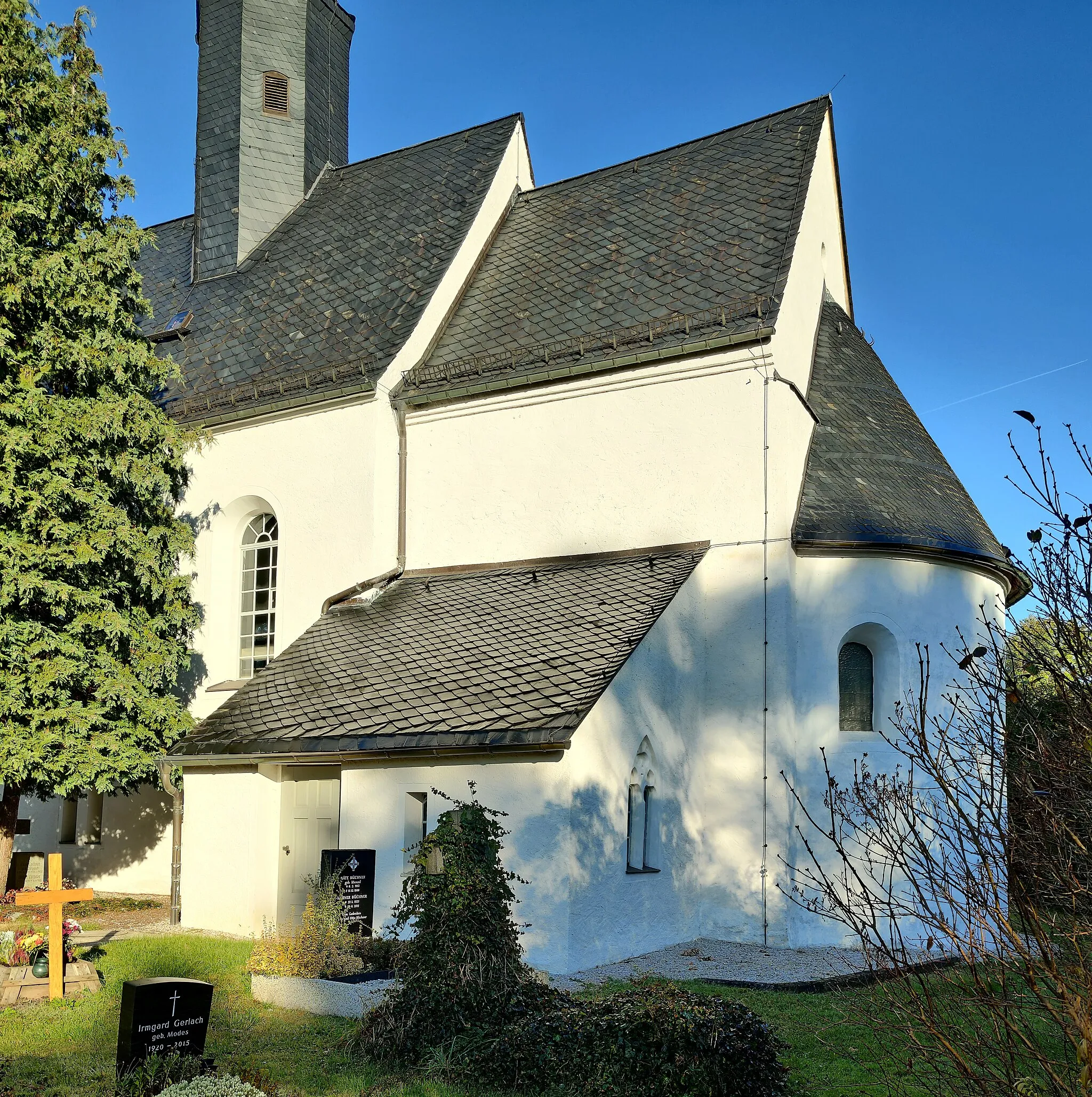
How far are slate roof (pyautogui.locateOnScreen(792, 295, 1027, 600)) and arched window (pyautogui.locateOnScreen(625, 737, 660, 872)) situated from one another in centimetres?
346

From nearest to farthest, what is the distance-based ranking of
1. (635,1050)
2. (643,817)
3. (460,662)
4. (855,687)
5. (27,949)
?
(635,1050) < (27,949) < (643,817) < (460,662) < (855,687)

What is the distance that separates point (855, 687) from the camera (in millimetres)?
15086

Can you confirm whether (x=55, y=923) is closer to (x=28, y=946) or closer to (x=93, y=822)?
(x=28, y=946)

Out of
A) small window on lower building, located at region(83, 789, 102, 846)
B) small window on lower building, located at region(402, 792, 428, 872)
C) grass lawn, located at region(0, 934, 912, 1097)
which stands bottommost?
grass lawn, located at region(0, 934, 912, 1097)

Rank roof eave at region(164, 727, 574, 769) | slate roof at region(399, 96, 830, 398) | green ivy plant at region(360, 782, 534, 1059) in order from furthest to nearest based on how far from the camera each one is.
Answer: slate roof at region(399, 96, 830, 398) → roof eave at region(164, 727, 574, 769) → green ivy plant at region(360, 782, 534, 1059)

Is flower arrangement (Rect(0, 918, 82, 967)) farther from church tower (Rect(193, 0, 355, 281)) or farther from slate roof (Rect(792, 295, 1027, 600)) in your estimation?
church tower (Rect(193, 0, 355, 281))

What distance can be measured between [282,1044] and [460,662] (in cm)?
541

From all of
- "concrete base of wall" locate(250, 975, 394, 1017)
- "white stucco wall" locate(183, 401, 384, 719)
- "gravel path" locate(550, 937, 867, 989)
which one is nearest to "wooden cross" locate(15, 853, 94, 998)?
"concrete base of wall" locate(250, 975, 394, 1017)

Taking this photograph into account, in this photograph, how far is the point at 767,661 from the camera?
14.3 meters

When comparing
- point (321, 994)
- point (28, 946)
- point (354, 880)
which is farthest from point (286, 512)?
point (321, 994)

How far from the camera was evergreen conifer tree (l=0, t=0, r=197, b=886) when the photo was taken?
14.6 m

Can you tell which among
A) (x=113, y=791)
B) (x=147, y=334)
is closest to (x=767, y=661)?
(x=113, y=791)

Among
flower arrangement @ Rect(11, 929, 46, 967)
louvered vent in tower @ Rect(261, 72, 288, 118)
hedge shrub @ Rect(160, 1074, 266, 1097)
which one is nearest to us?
hedge shrub @ Rect(160, 1074, 266, 1097)

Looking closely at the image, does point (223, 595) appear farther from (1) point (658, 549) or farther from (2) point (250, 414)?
(1) point (658, 549)
